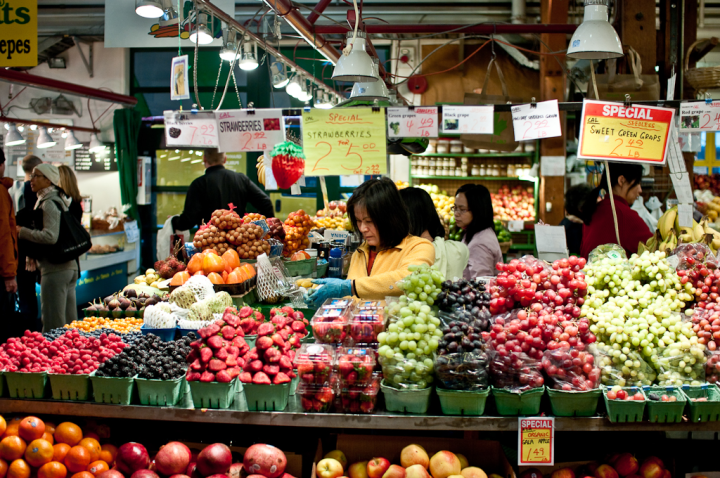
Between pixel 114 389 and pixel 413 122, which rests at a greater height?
pixel 413 122

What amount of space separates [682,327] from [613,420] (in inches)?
19.5

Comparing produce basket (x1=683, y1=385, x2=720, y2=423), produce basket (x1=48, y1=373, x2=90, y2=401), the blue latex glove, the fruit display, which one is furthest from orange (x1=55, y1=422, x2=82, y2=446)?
the fruit display

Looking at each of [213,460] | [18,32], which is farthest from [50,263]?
[213,460]

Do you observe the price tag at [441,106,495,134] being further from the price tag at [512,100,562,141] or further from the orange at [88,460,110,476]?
the orange at [88,460,110,476]

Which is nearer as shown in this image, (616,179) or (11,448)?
(11,448)

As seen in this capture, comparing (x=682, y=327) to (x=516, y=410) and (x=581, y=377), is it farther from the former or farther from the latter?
(x=516, y=410)

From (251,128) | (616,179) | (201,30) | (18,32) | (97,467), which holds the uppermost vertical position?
(18,32)

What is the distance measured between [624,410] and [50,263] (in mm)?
4843

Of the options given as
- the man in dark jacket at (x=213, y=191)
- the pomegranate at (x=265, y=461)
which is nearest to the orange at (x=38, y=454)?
the pomegranate at (x=265, y=461)

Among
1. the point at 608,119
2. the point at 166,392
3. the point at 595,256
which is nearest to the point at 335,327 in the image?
the point at 166,392

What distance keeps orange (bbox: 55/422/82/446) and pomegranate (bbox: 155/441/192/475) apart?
39 cm

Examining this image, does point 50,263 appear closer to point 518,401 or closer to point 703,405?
point 518,401

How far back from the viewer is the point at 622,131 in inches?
117

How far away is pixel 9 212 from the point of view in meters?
4.54
